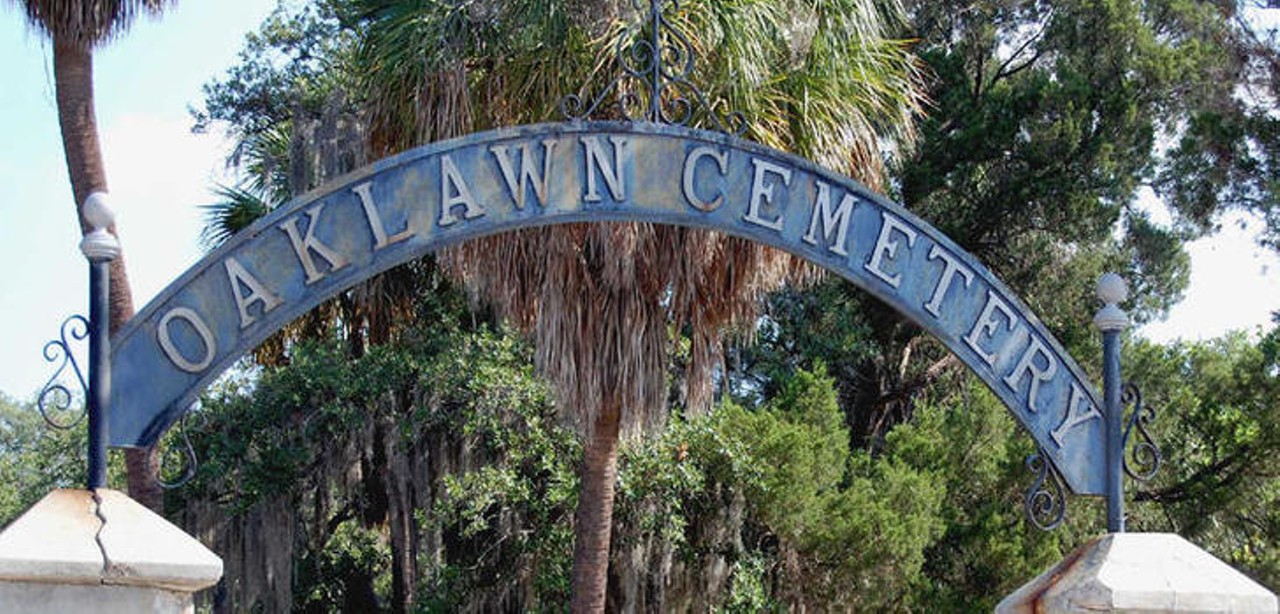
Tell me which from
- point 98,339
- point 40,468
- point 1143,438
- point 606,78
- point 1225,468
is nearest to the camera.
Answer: point 98,339

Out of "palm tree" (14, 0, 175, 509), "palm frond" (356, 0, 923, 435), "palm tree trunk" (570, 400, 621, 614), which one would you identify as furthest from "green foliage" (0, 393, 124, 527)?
"palm tree trunk" (570, 400, 621, 614)

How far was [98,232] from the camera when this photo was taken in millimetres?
5168

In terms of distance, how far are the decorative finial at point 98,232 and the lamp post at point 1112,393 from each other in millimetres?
3473

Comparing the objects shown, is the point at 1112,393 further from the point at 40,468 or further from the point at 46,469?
the point at 46,469

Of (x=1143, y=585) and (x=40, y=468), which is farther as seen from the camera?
(x=40, y=468)

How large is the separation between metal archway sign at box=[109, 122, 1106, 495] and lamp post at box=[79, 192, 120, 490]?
0.21 feet

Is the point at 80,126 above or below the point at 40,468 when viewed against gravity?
above

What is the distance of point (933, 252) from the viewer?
5988 millimetres

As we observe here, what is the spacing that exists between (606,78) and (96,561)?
5944mm

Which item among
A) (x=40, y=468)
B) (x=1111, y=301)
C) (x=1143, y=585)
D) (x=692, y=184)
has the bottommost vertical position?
(x=1143, y=585)

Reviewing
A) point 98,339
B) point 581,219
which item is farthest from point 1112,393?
point 98,339

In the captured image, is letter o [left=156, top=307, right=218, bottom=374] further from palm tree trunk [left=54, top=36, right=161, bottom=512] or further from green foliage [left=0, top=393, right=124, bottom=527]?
palm tree trunk [left=54, top=36, right=161, bottom=512]

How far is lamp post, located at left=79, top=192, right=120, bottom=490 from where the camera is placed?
16.7 ft

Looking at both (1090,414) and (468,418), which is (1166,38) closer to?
(468,418)
